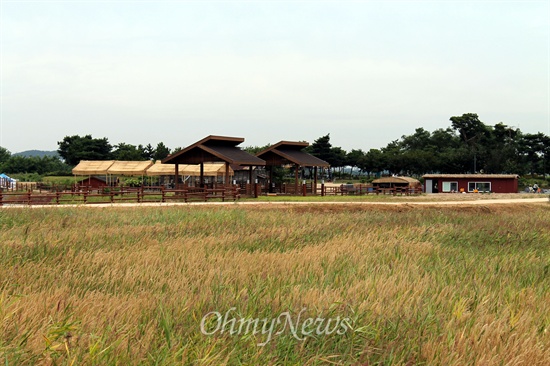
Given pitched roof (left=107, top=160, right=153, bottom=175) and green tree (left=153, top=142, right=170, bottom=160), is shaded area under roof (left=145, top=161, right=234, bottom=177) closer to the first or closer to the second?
pitched roof (left=107, top=160, right=153, bottom=175)

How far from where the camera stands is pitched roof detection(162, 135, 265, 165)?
35969 mm

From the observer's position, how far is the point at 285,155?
138 ft

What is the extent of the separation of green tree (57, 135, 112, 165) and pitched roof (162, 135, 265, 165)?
185 ft

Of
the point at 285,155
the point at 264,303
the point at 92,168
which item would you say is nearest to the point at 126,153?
the point at 92,168

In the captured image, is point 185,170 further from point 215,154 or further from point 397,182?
point 397,182

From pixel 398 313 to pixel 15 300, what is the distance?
3929mm

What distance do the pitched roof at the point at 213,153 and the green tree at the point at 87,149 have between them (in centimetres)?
5630

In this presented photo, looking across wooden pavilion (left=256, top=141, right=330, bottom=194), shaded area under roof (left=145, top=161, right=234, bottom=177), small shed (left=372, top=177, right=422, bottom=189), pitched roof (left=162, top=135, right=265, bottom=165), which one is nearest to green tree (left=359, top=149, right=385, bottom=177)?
small shed (left=372, top=177, right=422, bottom=189)

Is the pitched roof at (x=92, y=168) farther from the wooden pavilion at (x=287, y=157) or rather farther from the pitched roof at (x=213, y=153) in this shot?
the wooden pavilion at (x=287, y=157)

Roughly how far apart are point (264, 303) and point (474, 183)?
56.3m

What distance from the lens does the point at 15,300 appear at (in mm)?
5168

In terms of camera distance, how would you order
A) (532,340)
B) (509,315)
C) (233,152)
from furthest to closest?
1. (233,152)
2. (509,315)
3. (532,340)

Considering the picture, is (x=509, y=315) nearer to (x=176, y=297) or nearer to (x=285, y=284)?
(x=285, y=284)

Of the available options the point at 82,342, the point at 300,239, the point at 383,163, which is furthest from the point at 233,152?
the point at 383,163
